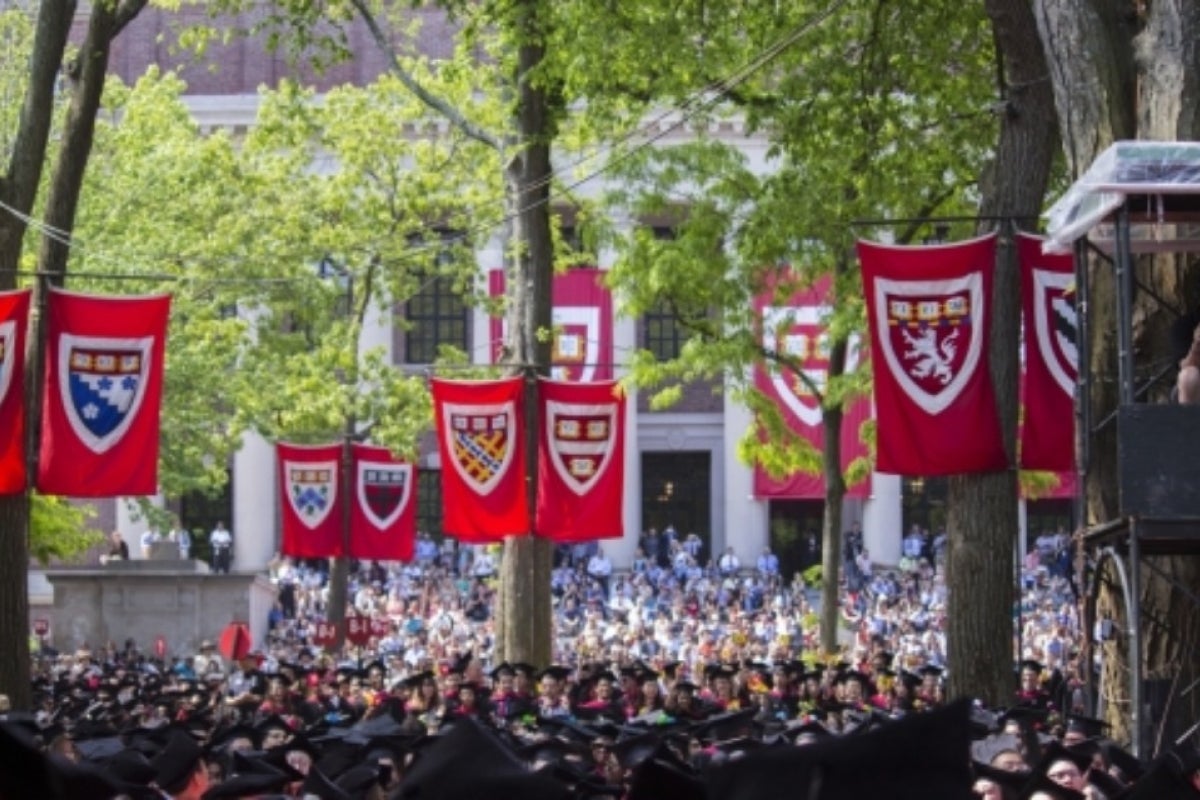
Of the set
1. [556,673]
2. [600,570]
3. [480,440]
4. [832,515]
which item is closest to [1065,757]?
[556,673]

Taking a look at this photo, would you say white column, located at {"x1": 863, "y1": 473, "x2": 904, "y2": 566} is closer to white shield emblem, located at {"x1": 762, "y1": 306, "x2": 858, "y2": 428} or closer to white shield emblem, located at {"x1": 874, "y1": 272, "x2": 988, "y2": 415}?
white shield emblem, located at {"x1": 762, "y1": 306, "x2": 858, "y2": 428}

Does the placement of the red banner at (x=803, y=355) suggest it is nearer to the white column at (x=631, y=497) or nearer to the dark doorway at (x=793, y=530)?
the white column at (x=631, y=497)

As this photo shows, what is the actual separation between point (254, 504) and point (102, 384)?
41403 mm

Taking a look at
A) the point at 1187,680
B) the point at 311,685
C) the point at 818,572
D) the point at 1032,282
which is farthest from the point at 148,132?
the point at 1187,680

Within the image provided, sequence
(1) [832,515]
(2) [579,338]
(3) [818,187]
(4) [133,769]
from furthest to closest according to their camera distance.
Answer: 1. (2) [579,338]
2. (1) [832,515]
3. (3) [818,187]
4. (4) [133,769]

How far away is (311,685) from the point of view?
92.8 feet

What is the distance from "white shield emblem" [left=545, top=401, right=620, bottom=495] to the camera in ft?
86.3

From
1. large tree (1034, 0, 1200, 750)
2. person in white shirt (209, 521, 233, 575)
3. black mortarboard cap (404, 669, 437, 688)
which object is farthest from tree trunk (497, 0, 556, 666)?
person in white shirt (209, 521, 233, 575)

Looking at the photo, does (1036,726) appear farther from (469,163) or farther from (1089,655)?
(469,163)

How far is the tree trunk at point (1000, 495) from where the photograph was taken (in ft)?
64.3

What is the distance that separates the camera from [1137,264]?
16.7 meters

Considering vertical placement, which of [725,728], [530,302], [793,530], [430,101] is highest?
[430,101]

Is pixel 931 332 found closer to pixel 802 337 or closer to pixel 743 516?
pixel 802 337

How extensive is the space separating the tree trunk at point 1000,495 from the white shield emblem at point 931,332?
31.9 inches
